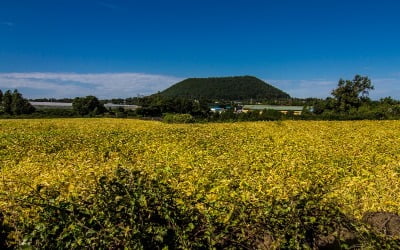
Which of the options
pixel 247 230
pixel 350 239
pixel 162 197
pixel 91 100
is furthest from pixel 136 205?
pixel 91 100

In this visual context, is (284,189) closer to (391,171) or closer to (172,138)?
(391,171)

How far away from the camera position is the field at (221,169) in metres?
4.64

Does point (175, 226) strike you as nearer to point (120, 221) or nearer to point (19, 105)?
point (120, 221)

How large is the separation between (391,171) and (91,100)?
7546cm

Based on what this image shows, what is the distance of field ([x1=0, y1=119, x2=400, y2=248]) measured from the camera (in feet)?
15.2

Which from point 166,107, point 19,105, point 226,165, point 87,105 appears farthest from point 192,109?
point 226,165

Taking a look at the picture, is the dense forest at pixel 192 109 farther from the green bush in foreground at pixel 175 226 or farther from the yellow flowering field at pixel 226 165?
the green bush in foreground at pixel 175 226

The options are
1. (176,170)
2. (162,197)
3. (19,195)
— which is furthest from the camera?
(176,170)

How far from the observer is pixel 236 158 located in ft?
25.0

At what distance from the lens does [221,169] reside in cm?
631

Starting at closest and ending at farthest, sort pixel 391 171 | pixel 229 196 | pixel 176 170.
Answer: pixel 229 196
pixel 176 170
pixel 391 171

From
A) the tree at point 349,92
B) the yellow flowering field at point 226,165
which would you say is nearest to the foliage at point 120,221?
the yellow flowering field at point 226,165

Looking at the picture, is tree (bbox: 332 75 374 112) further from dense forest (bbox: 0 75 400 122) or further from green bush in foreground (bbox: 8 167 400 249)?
green bush in foreground (bbox: 8 167 400 249)

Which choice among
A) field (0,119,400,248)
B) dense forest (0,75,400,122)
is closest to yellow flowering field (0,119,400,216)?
field (0,119,400,248)
